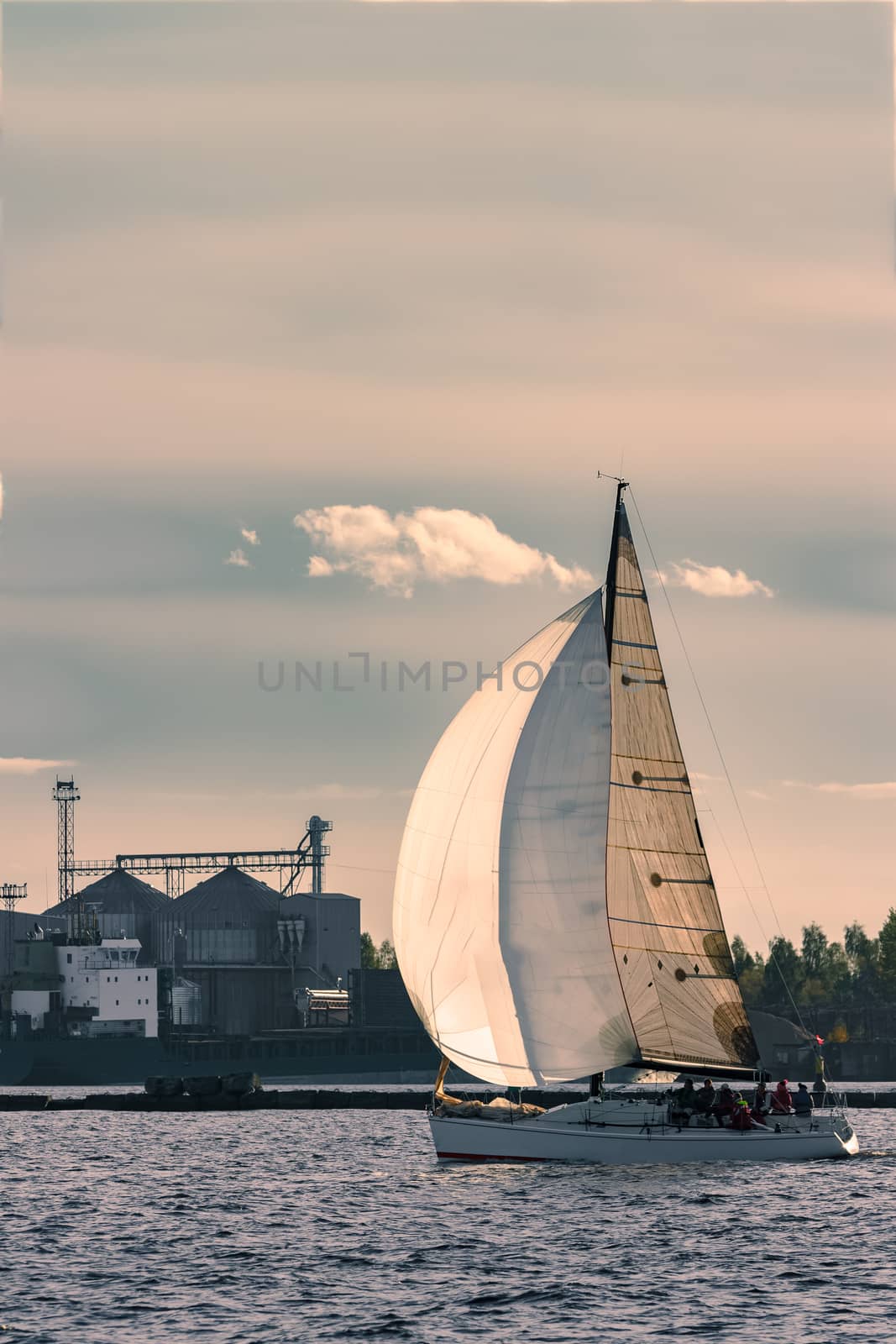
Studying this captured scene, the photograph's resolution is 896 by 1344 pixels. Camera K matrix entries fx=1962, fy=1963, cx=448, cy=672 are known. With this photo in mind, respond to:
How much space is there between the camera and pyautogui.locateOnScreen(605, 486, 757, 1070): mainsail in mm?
52312

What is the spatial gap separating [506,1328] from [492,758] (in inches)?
804

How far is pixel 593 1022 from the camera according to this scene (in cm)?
5119

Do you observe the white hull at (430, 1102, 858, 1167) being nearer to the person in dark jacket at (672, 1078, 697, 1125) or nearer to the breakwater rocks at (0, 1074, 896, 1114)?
the person in dark jacket at (672, 1078, 697, 1125)


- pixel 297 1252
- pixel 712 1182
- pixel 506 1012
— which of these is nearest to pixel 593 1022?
pixel 506 1012

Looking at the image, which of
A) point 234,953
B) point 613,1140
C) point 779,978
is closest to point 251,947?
point 234,953

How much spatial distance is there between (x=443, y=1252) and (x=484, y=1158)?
1105 centimetres

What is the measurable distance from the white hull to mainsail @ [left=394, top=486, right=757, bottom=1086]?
132 cm

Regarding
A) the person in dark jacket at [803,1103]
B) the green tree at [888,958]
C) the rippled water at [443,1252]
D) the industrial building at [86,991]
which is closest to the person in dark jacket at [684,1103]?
the rippled water at [443,1252]

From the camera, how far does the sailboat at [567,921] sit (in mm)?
50625

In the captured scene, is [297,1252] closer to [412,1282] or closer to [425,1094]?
[412,1282]

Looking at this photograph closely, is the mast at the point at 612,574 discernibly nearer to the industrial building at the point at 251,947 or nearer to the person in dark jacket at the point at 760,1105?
the person in dark jacket at the point at 760,1105

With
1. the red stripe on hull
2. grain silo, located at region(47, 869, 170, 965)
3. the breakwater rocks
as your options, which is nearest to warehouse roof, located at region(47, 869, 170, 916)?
grain silo, located at region(47, 869, 170, 965)

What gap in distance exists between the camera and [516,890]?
51.2 m

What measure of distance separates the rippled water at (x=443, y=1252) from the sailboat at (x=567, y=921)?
4.91ft
